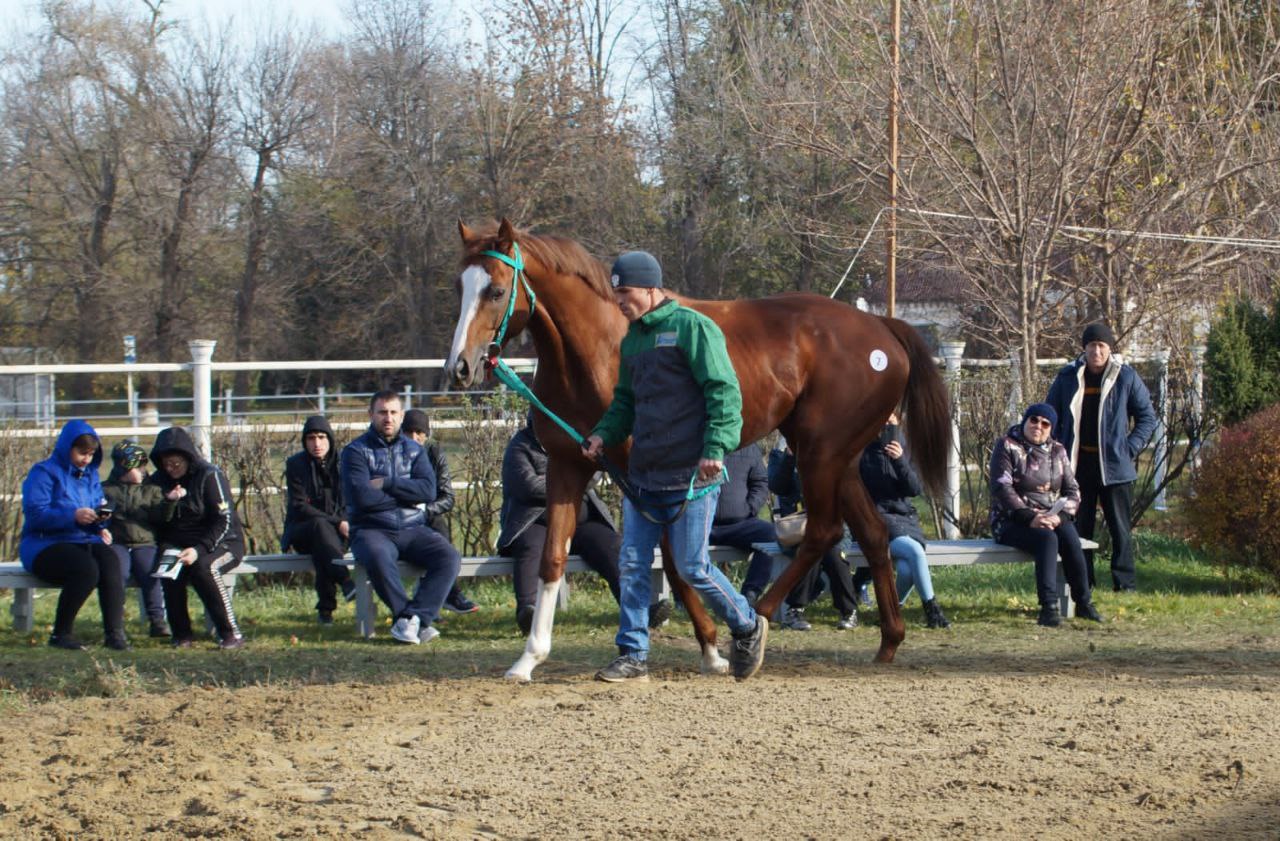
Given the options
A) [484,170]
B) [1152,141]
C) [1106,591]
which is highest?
[484,170]

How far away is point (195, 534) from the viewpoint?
812cm

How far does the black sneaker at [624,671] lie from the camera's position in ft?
20.4

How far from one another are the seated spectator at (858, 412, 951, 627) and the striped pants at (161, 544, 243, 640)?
394 centimetres

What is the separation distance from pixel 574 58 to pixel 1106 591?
25732mm

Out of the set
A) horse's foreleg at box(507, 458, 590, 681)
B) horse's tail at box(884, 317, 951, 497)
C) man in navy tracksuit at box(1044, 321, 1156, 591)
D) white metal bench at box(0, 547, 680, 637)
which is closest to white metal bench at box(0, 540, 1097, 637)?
white metal bench at box(0, 547, 680, 637)

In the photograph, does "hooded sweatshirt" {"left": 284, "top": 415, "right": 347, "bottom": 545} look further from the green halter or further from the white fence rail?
the green halter

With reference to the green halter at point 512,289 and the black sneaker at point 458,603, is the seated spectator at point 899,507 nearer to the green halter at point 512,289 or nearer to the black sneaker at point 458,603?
the black sneaker at point 458,603

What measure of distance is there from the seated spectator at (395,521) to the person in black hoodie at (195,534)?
76 centimetres

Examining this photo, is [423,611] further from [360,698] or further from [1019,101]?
[1019,101]

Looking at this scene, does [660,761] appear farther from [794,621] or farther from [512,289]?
[794,621]

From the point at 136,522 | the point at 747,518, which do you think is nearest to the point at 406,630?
the point at 136,522

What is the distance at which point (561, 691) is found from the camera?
6.01 meters

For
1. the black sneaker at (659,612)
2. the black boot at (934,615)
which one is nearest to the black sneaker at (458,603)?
the black sneaker at (659,612)

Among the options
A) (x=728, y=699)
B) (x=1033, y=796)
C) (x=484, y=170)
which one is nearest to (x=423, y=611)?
(x=728, y=699)
